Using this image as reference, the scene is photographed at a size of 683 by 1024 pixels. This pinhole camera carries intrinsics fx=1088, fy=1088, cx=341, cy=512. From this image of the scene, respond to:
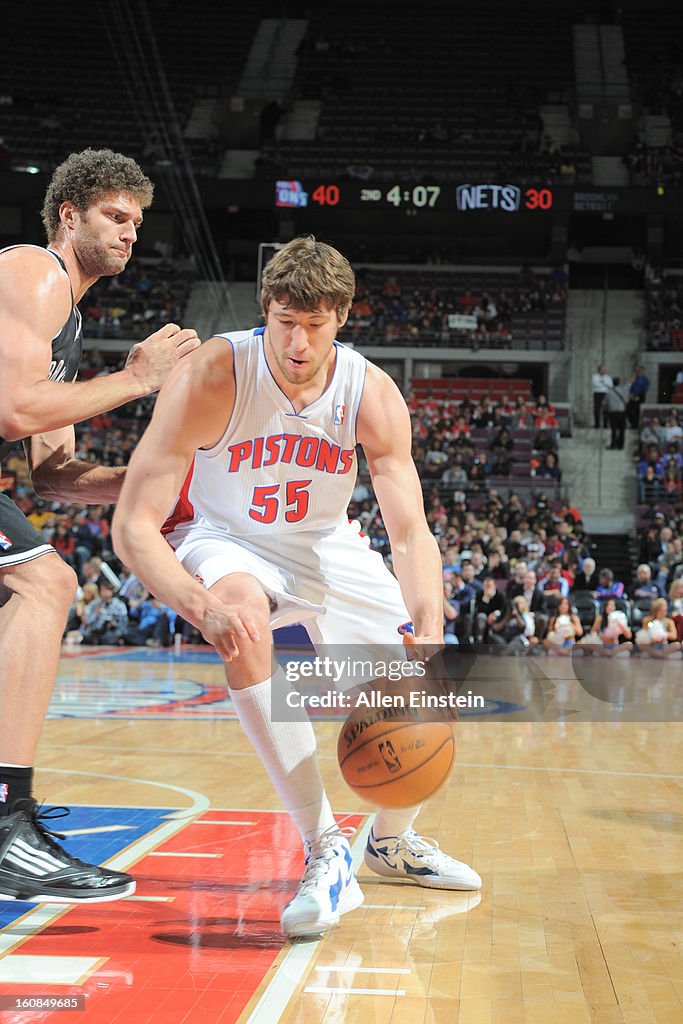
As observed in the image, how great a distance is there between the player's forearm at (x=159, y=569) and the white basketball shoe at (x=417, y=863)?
4.54 feet

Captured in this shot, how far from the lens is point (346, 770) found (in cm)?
330

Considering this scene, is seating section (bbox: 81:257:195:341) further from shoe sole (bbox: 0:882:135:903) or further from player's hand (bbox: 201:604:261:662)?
player's hand (bbox: 201:604:261:662)

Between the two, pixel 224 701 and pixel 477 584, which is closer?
pixel 224 701

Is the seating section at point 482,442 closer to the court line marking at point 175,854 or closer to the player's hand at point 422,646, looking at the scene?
the court line marking at point 175,854

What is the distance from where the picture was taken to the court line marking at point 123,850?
3.23 m

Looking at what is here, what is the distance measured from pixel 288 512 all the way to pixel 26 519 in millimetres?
828

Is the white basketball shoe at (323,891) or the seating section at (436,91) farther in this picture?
the seating section at (436,91)

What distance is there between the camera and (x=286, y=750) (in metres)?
3.34

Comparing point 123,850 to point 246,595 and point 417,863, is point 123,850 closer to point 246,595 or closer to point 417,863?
point 417,863

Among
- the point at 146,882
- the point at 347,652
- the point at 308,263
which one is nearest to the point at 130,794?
the point at 146,882

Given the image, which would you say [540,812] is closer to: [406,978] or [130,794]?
[130,794]

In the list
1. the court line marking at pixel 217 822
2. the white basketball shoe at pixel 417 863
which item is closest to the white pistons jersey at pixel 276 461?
the white basketball shoe at pixel 417 863

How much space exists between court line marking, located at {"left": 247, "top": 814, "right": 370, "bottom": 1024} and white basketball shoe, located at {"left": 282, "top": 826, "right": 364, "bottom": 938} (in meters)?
0.06

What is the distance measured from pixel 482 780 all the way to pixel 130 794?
6.42 feet
